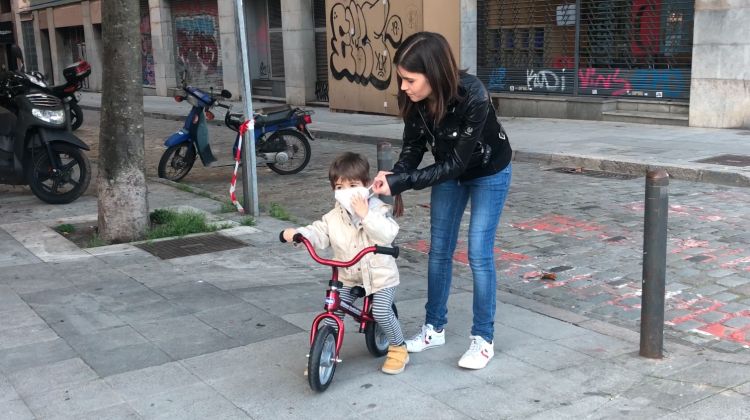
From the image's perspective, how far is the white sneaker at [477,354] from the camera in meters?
4.05

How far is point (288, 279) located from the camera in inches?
227

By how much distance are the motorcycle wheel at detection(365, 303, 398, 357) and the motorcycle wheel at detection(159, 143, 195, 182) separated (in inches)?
277

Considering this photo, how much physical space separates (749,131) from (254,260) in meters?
9.27

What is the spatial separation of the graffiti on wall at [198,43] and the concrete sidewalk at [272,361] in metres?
20.8

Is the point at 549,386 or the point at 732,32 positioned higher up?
the point at 732,32

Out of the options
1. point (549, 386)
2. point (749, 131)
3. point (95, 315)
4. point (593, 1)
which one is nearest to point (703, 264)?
point (549, 386)

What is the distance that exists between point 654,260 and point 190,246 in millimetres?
4035

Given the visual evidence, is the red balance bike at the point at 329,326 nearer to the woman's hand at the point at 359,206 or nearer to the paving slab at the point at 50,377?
the woman's hand at the point at 359,206

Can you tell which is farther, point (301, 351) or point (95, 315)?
point (95, 315)

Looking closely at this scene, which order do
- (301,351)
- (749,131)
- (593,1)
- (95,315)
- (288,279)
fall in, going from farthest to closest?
(593,1), (749,131), (288,279), (95,315), (301,351)

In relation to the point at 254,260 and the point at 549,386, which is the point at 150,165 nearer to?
the point at 254,260

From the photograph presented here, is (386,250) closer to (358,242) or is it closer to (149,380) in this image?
(358,242)

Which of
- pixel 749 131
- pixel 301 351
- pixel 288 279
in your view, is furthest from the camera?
pixel 749 131

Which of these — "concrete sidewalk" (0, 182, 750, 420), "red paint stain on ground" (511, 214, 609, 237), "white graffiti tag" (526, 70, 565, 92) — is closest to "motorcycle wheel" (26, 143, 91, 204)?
"concrete sidewalk" (0, 182, 750, 420)
